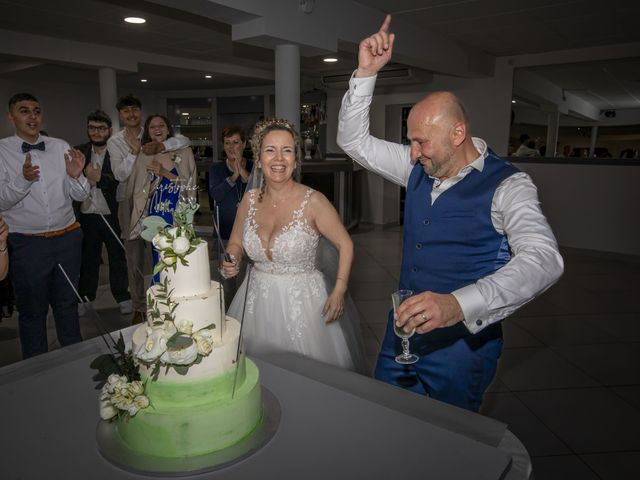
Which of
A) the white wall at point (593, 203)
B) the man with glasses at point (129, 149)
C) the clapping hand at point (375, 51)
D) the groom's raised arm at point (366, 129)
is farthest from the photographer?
the white wall at point (593, 203)

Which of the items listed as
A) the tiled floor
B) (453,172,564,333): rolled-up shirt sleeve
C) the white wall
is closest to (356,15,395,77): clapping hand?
(453,172,564,333): rolled-up shirt sleeve

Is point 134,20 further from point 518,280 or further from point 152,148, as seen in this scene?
point 518,280

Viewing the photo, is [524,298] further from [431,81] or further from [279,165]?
[431,81]

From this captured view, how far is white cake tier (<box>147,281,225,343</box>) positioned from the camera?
117 centimetres

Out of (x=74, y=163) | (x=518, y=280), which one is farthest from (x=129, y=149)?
(x=518, y=280)

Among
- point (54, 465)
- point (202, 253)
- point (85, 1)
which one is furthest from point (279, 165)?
point (85, 1)

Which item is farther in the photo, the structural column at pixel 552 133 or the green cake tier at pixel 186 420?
the structural column at pixel 552 133

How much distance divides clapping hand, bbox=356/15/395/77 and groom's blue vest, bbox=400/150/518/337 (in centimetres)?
49

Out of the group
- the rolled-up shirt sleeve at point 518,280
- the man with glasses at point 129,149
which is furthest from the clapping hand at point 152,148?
the rolled-up shirt sleeve at point 518,280

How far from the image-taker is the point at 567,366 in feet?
11.4

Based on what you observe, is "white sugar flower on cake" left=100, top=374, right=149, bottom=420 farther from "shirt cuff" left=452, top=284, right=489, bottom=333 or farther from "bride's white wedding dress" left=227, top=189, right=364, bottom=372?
"bride's white wedding dress" left=227, top=189, right=364, bottom=372

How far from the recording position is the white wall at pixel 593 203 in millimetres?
6730

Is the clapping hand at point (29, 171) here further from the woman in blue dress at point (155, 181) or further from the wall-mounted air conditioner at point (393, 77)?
the wall-mounted air conditioner at point (393, 77)

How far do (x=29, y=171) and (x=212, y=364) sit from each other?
A: 216cm
